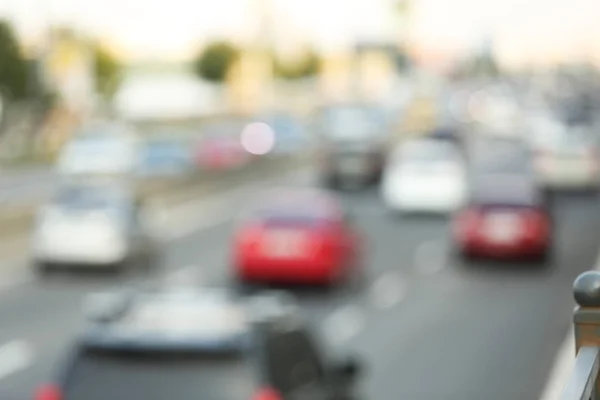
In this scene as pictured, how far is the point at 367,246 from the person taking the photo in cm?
3528

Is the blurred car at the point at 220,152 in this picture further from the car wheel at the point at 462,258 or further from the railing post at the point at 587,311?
the railing post at the point at 587,311

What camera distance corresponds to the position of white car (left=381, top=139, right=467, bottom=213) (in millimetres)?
42750

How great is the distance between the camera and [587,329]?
4602 mm

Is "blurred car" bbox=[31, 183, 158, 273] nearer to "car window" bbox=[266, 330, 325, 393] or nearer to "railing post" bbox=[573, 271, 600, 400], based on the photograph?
"car window" bbox=[266, 330, 325, 393]

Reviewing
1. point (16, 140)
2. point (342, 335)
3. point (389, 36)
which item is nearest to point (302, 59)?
point (389, 36)

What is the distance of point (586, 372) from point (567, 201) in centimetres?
4497

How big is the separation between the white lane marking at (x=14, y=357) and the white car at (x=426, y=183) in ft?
71.2

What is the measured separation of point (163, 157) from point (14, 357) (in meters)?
31.9

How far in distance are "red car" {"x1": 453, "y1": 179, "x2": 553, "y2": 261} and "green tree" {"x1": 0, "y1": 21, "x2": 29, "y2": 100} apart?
129 ft

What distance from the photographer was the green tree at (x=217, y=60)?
12631 centimetres

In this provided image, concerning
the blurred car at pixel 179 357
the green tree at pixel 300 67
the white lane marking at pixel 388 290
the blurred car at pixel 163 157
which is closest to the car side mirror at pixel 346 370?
the blurred car at pixel 179 357

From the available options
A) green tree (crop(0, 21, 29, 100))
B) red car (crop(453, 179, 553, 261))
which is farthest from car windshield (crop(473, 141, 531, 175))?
green tree (crop(0, 21, 29, 100))

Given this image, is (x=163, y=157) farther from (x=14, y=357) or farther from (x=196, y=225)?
(x=14, y=357)

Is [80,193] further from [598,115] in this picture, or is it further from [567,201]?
[598,115]
